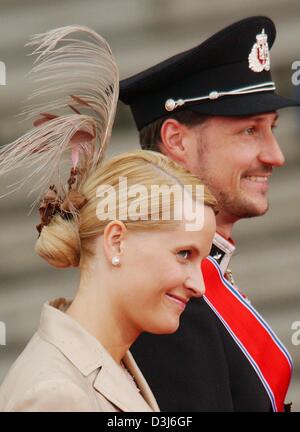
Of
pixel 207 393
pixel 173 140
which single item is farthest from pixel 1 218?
pixel 207 393

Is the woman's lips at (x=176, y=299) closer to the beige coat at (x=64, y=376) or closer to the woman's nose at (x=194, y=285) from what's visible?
the woman's nose at (x=194, y=285)

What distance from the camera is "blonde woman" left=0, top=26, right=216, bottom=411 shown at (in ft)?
7.02

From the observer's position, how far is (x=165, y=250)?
221 centimetres

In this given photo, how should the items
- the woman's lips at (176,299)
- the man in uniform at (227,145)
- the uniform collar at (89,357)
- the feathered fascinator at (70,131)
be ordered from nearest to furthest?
the uniform collar at (89,357)
the woman's lips at (176,299)
the feathered fascinator at (70,131)
the man in uniform at (227,145)

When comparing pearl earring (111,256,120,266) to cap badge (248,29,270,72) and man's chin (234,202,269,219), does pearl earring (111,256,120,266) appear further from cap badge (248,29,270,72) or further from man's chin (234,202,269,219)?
cap badge (248,29,270,72)

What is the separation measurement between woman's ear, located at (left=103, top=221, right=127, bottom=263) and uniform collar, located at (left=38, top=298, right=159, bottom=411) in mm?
121

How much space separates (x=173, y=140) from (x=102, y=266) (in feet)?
2.13

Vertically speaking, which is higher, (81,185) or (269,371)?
(81,185)

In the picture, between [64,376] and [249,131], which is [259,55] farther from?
[64,376]

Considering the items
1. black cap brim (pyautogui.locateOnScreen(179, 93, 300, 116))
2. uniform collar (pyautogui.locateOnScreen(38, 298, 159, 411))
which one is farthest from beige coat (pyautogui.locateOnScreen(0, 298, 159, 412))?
black cap brim (pyautogui.locateOnScreen(179, 93, 300, 116))

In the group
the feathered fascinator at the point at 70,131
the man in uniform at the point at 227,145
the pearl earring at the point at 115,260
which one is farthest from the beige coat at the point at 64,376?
the man in uniform at the point at 227,145

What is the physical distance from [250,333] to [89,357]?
2.27 feet

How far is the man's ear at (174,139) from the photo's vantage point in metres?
2.79

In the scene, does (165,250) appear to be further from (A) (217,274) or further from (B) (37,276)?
(B) (37,276)
